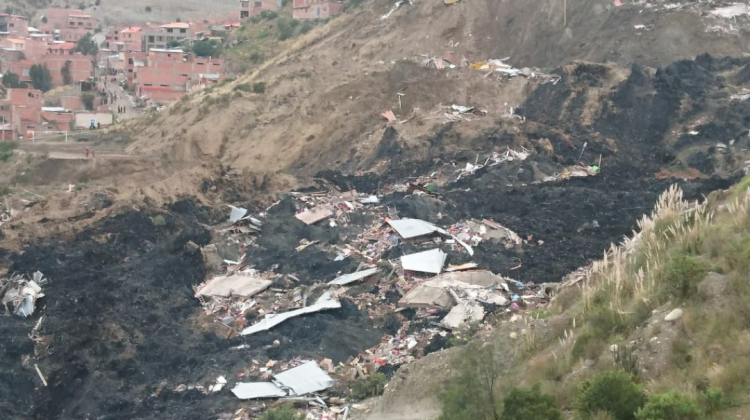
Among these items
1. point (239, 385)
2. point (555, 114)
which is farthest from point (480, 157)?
point (239, 385)

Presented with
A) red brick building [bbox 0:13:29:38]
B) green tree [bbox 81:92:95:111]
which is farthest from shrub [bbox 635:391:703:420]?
red brick building [bbox 0:13:29:38]

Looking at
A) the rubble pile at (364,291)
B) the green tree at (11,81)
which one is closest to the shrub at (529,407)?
the rubble pile at (364,291)

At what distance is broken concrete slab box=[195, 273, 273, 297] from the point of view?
16484 millimetres

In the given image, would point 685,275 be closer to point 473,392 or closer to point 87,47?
point 473,392

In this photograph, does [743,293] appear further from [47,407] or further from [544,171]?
[544,171]

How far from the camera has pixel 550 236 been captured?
734 inches

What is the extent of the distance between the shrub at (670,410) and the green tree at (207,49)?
45.8m

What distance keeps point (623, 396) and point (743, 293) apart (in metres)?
1.54

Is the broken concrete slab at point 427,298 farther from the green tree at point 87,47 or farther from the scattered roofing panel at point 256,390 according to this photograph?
the green tree at point 87,47

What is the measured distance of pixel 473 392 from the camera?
7.83 metres

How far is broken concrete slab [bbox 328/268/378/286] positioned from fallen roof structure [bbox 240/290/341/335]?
777 millimetres

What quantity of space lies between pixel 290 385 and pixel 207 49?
41290 mm

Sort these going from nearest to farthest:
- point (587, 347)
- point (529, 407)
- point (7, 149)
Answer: point (529, 407) < point (587, 347) < point (7, 149)

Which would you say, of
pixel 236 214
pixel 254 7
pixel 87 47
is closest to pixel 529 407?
pixel 236 214
